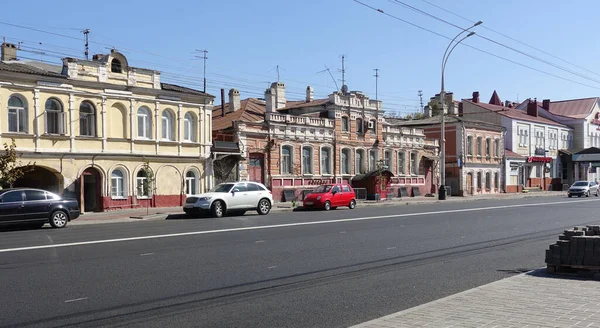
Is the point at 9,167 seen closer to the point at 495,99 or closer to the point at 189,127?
the point at 189,127

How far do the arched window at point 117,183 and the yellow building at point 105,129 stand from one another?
0.05 metres

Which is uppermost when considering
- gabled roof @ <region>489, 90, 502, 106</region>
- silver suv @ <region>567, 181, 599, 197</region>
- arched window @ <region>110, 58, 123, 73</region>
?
gabled roof @ <region>489, 90, 502, 106</region>

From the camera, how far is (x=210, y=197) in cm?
2680

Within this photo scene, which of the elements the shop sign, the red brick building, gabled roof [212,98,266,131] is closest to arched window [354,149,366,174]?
the red brick building

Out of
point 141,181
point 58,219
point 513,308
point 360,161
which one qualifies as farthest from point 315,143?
point 513,308

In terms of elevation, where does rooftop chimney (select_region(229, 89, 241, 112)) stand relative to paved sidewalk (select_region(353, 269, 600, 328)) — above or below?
above

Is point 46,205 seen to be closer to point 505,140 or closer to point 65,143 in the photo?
point 65,143

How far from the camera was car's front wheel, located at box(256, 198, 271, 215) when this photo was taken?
28875 mm

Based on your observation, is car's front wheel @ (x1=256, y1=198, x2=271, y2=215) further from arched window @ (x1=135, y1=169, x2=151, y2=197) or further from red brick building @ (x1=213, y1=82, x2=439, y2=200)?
red brick building @ (x1=213, y1=82, x2=439, y2=200)

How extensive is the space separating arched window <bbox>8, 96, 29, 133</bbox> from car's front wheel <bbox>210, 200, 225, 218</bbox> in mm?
9586

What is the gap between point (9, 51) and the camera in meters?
32.2

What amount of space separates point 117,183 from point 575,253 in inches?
1011

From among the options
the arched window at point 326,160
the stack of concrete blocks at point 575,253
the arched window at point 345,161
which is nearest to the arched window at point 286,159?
the arched window at point 326,160

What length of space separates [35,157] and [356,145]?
24632 mm
